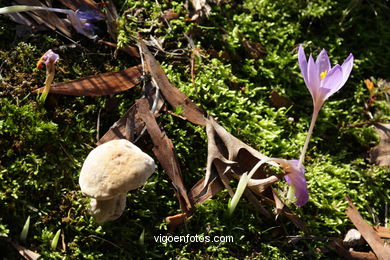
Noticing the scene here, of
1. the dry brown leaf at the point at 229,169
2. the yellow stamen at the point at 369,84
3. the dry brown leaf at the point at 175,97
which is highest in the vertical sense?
the yellow stamen at the point at 369,84

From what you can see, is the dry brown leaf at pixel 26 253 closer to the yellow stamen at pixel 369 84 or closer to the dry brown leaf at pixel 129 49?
the dry brown leaf at pixel 129 49

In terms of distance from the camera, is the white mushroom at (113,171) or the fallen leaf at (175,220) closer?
the white mushroom at (113,171)

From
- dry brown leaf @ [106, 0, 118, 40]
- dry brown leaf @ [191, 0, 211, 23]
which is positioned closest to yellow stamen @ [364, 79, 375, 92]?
dry brown leaf @ [191, 0, 211, 23]

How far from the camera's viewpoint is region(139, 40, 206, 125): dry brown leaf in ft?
8.19

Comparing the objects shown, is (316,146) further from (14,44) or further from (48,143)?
(14,44)

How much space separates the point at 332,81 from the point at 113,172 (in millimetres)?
1238

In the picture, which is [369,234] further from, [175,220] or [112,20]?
[112,20]

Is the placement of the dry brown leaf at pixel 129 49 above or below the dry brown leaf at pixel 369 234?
above

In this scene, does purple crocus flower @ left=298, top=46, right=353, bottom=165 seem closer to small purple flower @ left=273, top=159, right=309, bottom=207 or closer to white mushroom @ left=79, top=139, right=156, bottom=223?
small purple flower @ left=273, top=159, right=309, bottom=207

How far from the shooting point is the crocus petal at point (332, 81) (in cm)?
218

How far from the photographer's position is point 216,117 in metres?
2.63

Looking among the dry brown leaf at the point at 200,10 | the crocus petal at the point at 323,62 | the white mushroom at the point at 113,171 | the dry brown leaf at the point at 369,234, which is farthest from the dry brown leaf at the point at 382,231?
the dry brown leaf at the point at 200,10

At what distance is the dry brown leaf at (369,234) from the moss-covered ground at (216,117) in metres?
0.05

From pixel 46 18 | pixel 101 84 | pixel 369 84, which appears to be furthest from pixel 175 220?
pixel 369 84
